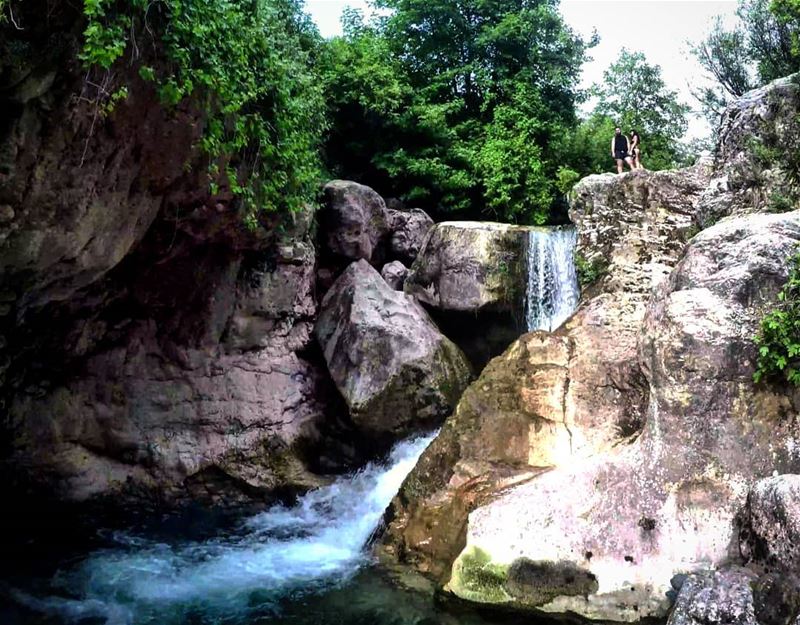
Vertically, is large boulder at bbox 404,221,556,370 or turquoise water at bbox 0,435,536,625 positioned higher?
large boulder at bbox 404,221,556,370

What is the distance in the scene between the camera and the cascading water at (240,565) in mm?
7375

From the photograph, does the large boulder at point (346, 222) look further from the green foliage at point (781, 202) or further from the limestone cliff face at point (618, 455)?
the green foliage at point (781, 202)

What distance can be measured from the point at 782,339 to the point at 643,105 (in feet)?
52.2

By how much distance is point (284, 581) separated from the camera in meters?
8.05

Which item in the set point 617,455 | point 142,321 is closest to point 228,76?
point 142,321

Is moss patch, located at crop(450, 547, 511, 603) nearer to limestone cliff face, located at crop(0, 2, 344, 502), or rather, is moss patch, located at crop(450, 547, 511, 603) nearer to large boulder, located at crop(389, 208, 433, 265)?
limestone cliff face, located at crop(0, 2, 344, 502)

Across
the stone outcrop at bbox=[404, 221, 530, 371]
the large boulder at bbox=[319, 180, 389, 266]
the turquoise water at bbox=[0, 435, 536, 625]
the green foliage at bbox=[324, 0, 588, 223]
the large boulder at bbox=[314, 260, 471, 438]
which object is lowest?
the turquoise water at bbox=[0, 435, 536, 625]

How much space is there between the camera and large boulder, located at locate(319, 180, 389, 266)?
43.4 feet

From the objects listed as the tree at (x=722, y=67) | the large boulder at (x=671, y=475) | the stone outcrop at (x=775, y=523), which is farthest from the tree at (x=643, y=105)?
the stone outcrop at (x=775, y=523)

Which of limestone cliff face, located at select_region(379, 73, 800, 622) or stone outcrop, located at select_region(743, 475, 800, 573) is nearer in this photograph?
stone outcrop, located at select_region(743, 475, 800, 573)

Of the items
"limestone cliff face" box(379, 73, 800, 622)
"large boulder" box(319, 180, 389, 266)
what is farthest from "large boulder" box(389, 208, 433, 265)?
"limestone cliff face" box(379, 73, 800, 622)

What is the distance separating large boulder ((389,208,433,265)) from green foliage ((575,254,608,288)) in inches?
168

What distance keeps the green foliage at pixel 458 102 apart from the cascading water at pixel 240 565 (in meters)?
7.99

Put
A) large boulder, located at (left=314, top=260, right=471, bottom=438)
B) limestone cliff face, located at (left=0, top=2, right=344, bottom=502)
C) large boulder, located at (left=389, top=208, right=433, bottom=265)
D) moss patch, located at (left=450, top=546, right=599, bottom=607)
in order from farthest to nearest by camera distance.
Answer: large boulder, located at (left=389, top=208, right=433, bottom=265) < large boulder, located at (left=314, top=260, right=471, bottom=438) < moss patch, located at (left=450, top=546, right=599, bottom=607) < limestone cliff face, located at (left=0, top=2, right=344, bottom=502)
